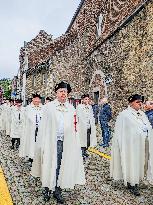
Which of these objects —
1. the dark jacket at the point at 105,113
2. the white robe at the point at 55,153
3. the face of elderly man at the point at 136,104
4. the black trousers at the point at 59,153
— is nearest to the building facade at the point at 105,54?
the dark jacket at the point at 105,113

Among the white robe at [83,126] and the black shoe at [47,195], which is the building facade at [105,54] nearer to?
the white robe at [83,126]

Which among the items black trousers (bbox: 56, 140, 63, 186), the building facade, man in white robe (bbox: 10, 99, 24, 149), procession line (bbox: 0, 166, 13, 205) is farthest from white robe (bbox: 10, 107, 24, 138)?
black trousers (bbox: 56, 140, 63, 186)

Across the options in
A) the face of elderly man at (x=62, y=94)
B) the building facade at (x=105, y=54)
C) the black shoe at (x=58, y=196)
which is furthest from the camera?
the building facade at (x=105, y=54)

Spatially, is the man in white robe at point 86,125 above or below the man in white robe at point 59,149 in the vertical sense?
above

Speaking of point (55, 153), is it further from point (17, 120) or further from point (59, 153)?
point (17, 120)

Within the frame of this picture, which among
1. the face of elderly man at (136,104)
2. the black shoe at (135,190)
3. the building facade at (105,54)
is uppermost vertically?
the building facade at (105,54)

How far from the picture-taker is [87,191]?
7277mm

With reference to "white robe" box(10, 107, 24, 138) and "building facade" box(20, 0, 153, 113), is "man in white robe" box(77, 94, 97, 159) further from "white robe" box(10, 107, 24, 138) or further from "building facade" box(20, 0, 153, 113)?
"building facade" box(20, 0, 153, 113)

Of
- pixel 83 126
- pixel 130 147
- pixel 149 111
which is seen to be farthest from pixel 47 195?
pixel 83 126

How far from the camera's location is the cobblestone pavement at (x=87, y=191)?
21.4ft

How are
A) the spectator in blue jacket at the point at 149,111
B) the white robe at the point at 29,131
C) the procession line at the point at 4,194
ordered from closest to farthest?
the procession line at the point at 4,194 < the spectator in blue jacket at the point at 149,111 < the white robe at the point at 29,131

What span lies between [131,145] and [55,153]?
159 cm

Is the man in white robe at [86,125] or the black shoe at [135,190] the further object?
the man in white robe at [86,125]

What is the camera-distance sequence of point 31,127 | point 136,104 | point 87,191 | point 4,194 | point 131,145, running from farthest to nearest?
1. point 31,127
2. point 136,104
3. point 131,145
4. point 87,191
5. point 4,194
